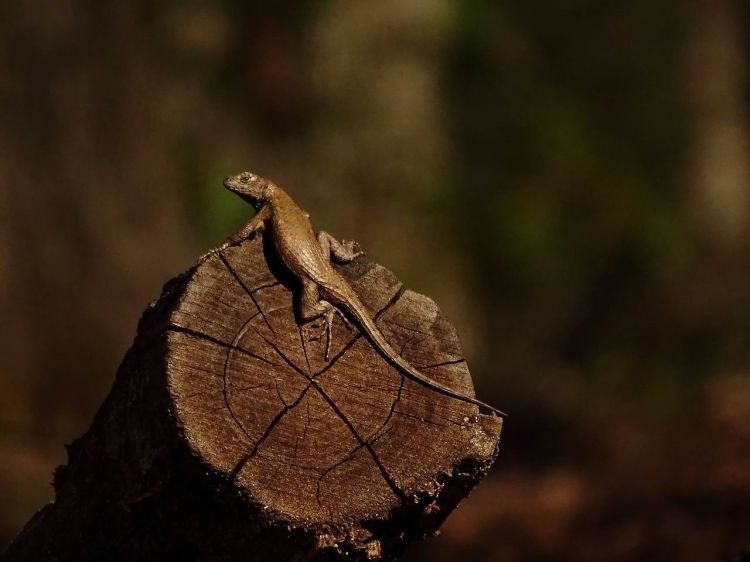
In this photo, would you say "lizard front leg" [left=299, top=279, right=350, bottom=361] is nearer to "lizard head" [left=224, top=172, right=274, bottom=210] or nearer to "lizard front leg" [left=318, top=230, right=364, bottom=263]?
"lizard front leg" [left=318, top=230, right=364, bottom=263]

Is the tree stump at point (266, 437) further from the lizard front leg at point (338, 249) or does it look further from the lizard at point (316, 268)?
the lizard front leg at point (338, 249)

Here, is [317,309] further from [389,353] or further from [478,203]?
[478,203]

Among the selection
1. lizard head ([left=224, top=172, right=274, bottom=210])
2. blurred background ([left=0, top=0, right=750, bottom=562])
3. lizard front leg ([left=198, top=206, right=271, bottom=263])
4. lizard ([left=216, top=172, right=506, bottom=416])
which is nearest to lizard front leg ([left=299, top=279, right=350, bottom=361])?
lizard ([left=216, top=172, right=506, bottom=416])

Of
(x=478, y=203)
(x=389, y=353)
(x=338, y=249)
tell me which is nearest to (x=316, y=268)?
(x=338, y=249)

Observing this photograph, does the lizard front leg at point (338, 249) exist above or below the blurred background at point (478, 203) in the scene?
below

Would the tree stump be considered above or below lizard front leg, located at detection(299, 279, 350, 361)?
→ below

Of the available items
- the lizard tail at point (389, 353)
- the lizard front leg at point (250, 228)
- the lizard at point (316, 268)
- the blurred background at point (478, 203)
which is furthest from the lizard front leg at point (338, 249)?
the blurred background at point (478, 203)
